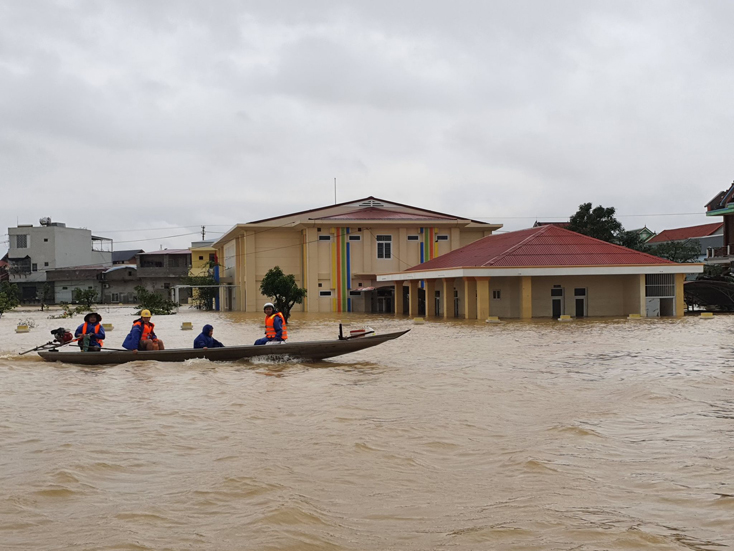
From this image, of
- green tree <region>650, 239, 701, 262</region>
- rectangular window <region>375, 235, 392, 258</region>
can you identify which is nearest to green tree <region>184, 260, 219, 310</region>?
rectangular window <region>375, 235, 392, 258</region>

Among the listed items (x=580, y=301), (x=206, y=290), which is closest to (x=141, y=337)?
(x=580, y=301)

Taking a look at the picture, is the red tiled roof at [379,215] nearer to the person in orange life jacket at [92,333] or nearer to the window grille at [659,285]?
the window grille at [659,285]

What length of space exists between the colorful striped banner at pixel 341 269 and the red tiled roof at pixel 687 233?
139 ft

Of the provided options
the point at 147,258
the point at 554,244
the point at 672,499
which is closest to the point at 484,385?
the point at 672,499

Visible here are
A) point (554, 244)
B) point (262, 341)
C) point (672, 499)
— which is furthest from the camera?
point (554, 244)

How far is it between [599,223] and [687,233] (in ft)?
105

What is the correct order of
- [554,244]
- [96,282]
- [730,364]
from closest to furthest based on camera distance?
[730,364], [554,244], [96,282]

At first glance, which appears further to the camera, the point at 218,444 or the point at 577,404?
the point at 577,404

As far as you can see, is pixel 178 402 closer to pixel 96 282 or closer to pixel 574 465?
pixel 574 465

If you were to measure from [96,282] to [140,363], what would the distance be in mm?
66061

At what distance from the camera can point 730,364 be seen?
54.1ft

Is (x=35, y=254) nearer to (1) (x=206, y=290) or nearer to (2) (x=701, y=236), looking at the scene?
(1) (x=206, y=290)

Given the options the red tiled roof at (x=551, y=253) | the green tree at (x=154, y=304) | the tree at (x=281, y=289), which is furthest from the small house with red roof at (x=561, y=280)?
the green tree at (x=154, y=304)

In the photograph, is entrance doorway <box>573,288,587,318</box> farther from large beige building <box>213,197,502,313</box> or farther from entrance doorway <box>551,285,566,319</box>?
large beige building <box>213,197,502,313</box>
